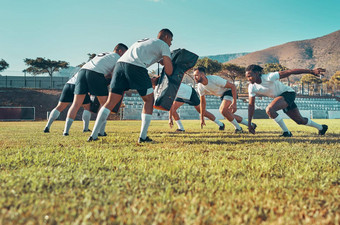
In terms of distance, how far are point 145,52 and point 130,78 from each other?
516 mm

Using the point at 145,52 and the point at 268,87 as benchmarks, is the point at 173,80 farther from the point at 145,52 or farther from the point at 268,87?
the point at 268,87

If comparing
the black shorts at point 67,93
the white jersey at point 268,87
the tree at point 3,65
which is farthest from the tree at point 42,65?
the white jersey at point 268,87

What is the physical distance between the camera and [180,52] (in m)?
4.91

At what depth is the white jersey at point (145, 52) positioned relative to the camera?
4.29 m

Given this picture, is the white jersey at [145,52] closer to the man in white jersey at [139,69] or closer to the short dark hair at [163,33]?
the man in white jersey at [139,69]

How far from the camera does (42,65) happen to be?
162 ft

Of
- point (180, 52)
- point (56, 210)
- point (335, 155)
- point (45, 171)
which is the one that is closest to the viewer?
Result: point (56, 210)

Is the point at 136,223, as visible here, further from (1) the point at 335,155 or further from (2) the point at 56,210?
(1) the point at 335,155

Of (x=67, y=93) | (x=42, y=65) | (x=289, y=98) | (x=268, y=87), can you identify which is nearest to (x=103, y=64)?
(x=67, y=93)

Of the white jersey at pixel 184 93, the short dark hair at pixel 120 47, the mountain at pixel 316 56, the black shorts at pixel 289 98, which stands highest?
the mountain at pixel 316 56

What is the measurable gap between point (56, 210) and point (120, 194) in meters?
0.40

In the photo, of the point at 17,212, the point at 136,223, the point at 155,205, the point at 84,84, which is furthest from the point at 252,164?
the point at 84,84

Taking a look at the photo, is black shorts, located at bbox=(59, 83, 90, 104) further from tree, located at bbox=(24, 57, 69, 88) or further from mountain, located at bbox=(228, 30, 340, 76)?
mountain, located at bbox=(228, 30, 340, 76)

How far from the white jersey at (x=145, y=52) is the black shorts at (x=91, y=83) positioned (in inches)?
46.9
